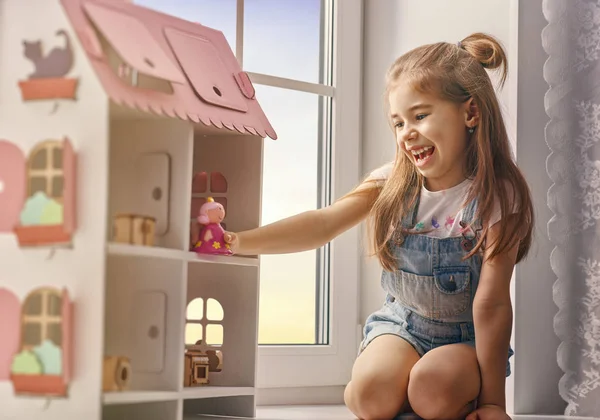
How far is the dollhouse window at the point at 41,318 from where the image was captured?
994mm

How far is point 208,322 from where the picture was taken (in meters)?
1.41

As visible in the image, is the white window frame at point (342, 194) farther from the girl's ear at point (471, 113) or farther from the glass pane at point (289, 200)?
the girl's ear at point (471, 113)

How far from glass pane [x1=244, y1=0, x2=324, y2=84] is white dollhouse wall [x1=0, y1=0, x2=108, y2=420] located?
0.72m

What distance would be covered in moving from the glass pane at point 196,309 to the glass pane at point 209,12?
529 millimetres

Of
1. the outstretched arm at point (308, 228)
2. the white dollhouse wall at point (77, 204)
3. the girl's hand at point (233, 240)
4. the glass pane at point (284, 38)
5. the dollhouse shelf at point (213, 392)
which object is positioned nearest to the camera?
the white dollhouse wall at point (77, 204)

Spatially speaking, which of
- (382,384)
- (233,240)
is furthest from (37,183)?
(382,384)

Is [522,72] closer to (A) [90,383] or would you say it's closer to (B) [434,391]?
(B) [434,391]

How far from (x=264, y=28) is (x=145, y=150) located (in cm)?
74

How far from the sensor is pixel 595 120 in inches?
63.7

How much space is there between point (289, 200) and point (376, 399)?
561mm

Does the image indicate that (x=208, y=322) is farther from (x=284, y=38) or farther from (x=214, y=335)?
(x=284, y=38)

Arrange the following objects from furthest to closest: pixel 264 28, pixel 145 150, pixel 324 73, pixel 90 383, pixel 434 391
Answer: pixel 324 73 < pixel 264 28 < pixel 434 391 < pixel 145 150 < pixel 90 383

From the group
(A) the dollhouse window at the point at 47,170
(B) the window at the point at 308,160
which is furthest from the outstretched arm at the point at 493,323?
(A) the dollhouse window at the point at 47,170

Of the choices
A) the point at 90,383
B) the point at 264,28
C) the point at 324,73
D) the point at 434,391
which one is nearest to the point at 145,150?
the point at 90,383
